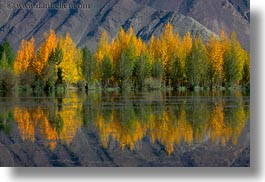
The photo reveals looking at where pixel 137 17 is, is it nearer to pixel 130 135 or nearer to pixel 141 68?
pixel 141 68

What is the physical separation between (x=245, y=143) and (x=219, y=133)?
1.07m

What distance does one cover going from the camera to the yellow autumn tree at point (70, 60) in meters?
16.1

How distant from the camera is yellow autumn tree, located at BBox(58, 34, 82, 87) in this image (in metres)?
16.1

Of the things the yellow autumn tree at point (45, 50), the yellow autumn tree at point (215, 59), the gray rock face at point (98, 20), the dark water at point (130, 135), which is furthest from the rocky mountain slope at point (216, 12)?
the yellow autumn tree at point (45, 50)

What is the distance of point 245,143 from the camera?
1043 cm

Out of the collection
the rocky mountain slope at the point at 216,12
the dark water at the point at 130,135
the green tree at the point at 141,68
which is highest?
the rocky mountain slope at the point at 216,12

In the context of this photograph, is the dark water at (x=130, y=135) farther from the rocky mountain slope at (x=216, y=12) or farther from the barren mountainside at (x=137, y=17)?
the barren mountainside at (x=137, y=17)

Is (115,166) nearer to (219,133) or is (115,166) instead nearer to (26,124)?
(219,133)

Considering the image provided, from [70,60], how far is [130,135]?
5.57 meters

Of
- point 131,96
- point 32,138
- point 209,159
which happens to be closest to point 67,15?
point 32,138

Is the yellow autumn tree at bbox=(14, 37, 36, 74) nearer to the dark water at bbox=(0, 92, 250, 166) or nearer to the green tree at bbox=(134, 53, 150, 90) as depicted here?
the dark water at bbox=(0, 92, 250, 166)

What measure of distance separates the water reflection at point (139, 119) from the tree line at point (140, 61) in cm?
70

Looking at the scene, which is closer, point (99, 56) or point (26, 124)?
point (26, 124)

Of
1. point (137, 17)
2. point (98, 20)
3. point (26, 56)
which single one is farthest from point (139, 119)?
point (26, 56)
